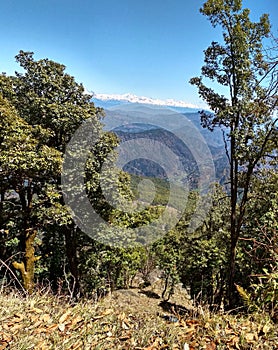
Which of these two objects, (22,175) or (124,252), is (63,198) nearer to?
(22,175)

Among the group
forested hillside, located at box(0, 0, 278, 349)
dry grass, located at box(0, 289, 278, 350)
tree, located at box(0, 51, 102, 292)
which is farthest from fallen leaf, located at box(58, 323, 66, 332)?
tree, located at box(0, 51, 102, 292)

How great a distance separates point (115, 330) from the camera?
2.46 m

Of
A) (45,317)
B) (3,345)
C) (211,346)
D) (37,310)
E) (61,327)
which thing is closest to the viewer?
(3,345)

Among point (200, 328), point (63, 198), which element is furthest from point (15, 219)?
point (200, 328)

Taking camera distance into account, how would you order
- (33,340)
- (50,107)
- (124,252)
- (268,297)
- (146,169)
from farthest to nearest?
1. (146,169)
2. (124,252)
3. (50,107)
4. (268,297)
5. (33,340)

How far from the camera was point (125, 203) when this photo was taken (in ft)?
31.7

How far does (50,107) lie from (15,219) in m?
3.81

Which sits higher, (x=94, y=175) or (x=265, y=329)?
(x=94, y=175)

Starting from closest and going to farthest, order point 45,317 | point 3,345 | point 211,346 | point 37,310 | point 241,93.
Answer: point 3,345 → point 211,346 → point 45,317 → point 37,310 → point 241,93

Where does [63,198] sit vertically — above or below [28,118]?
below

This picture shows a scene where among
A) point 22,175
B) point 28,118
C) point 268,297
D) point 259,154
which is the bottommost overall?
point 268,297

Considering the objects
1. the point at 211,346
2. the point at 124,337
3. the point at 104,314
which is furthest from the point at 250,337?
the point at 104,314

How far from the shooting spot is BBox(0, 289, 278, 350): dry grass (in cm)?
222

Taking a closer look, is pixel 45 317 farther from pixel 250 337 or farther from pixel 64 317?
pixel 250 337
